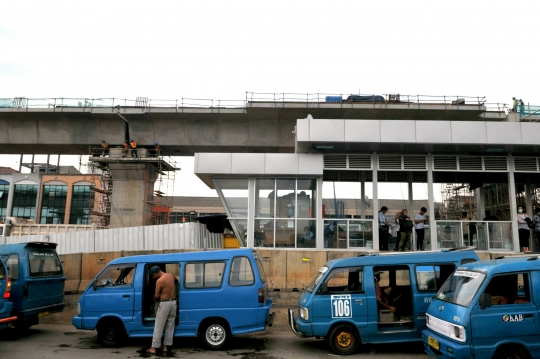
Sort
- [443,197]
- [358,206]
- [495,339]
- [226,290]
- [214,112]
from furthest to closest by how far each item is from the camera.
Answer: [443,197], [214,112], [358,206], [226,290], [495,339]

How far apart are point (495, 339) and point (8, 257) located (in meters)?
10.2

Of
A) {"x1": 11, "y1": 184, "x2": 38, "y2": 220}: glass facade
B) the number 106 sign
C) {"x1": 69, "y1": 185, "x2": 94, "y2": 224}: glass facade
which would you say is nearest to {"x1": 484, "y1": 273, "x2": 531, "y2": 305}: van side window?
the number 106 sign

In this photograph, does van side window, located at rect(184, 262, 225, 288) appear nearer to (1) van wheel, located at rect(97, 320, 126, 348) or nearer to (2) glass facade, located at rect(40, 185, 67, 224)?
(1) van wheel, located at rect(97, 320, 126, 348)

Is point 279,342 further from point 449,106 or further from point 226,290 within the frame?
point 449,106

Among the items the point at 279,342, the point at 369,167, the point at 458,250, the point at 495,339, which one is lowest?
the point at 279,342

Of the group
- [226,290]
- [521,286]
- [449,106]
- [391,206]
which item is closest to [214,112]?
[391,206]

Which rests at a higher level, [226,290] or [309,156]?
[309,156]

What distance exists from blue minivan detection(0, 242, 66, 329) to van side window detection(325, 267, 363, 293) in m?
6.83

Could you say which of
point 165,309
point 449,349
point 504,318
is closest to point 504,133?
point 504,318

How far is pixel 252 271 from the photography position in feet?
27.5

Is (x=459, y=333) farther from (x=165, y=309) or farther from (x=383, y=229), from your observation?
(x=383, y=229)

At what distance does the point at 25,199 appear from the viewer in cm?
6794

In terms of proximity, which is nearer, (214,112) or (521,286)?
(521,286)

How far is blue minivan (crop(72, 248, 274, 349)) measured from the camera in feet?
26.9
